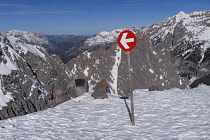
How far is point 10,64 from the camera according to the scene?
177 m

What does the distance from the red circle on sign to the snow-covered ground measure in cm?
443

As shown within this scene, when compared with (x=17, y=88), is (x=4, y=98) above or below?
below

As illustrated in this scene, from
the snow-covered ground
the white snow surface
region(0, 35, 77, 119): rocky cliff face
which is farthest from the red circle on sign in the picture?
the white snow surface

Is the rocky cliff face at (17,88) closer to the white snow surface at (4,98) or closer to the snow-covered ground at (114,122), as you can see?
the white snow surface at (4,98)

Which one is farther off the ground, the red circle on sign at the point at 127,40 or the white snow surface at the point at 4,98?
the red circle on sign at the point at 127,40

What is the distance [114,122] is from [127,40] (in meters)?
4.91

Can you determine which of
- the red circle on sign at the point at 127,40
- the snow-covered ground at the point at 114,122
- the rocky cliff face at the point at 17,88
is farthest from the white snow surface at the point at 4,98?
the red circle on sign at the point at 127,40

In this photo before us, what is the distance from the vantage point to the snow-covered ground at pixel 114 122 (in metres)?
11.7

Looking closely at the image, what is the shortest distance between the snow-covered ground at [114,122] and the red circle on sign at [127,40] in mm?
4429

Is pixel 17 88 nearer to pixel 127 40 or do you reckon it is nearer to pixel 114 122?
pixel 114 122

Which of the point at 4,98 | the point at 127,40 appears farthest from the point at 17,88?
the point at 127,40

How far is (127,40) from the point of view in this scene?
13.2m

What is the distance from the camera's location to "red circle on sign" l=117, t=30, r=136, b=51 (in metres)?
13.1

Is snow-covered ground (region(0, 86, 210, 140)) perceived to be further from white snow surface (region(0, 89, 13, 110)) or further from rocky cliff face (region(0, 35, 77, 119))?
white snow surface (region(0, 89, 13, 110))
